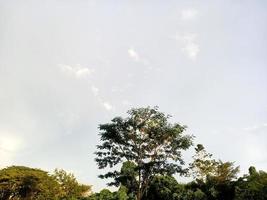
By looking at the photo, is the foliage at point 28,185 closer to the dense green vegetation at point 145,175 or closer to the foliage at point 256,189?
the dense green vegetation at point 145,175

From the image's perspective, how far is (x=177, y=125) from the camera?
35906mm

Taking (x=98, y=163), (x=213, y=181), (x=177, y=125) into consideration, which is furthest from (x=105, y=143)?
(x=213, y=181)

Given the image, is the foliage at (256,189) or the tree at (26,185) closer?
the foliage at (256,189)

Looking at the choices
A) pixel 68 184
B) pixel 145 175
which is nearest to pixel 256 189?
pixel 145 175

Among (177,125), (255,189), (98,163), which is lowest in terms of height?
(255,189)

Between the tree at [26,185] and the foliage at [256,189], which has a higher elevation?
the tree at [26,185]

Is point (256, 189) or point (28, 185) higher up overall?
point (28, 185)

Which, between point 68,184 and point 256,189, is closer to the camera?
point 256,189

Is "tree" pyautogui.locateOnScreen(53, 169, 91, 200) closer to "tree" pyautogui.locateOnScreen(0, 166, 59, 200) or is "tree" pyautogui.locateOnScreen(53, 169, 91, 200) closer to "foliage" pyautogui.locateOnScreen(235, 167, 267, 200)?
"tree" pyautogui.locateOnScreen(0, 166, 59, 200)

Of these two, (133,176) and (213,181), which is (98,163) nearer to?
(133,176)

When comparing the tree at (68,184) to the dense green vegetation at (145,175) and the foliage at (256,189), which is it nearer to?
the dense green vegetation at (145,175)

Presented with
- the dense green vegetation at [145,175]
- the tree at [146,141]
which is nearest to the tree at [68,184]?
the dense green vegetation at [145,175]

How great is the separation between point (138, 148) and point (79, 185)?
837 inches

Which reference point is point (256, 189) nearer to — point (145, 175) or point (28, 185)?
point (145, 175)
